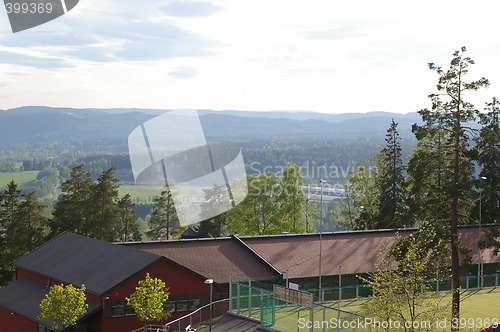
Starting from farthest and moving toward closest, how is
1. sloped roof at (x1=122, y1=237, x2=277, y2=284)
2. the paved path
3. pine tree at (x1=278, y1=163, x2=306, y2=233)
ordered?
1. pine tree at (x1=278, y1=163, x2=306, y2=233)
2. sloped roof at (x1=122, y1=237, x2=277, y2=284)
3. the paved path

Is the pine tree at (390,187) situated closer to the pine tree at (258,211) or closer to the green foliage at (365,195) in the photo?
the green foliage at (365,195)

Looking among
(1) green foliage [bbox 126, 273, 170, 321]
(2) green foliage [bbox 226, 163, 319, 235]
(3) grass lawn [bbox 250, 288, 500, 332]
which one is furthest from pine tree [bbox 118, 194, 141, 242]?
(3) grass lawn [bbox 250, 288, 500, 332]

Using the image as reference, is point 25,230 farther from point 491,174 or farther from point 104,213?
point 491,174

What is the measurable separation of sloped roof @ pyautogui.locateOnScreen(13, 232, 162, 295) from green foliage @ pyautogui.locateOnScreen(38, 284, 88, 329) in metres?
2.07

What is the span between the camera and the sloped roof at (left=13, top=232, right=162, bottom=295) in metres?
39.9

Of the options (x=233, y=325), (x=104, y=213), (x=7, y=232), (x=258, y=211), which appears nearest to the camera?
(x=233, y=325)

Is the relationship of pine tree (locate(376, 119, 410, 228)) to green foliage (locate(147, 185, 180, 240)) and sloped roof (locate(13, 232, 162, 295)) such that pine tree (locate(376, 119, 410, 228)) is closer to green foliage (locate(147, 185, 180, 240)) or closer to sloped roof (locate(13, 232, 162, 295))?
green foliage (locate(147, 185, 180, 240))

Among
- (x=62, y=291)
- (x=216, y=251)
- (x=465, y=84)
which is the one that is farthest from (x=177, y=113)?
(x=465, y=84)

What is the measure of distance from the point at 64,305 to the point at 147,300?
191 inches

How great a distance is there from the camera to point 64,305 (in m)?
36.0

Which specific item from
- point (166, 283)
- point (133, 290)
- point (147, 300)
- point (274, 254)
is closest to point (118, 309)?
point (133, 290)

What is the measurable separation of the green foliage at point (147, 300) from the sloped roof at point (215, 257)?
589 cm

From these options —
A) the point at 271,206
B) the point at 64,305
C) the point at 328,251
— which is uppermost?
the point at 271,206

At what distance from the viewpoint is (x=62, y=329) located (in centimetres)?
3775
